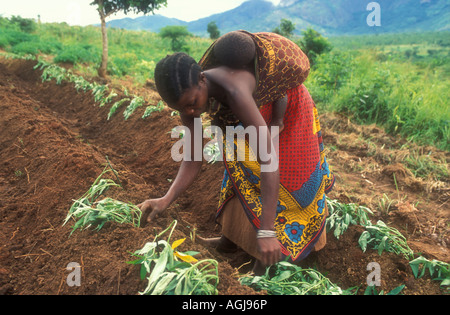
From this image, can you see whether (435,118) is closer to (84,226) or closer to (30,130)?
(84,226)

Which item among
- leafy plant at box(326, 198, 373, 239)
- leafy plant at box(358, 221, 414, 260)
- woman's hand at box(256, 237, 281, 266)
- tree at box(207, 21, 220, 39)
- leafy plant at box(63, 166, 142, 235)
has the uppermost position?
tree at box(207, 21, 220, 39)

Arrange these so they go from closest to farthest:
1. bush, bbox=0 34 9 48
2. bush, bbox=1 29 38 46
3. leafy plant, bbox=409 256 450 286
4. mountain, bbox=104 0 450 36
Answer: leafy plant, bbox=409 256 450 286 → bush, bbox=0 34 9 48 → bush, bbox=1 29 38 46 → mountain, bbox=104 0 450 36

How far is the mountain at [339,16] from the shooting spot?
99.6 m

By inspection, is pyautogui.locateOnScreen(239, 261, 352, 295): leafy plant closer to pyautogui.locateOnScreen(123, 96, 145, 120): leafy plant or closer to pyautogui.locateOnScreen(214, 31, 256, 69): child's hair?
pyautogui.locateOnScreen(214, 31, 256, 69): child's hair

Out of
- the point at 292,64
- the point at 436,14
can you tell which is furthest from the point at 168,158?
the point at 436,14

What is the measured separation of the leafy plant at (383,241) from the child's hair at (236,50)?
52.8 inches

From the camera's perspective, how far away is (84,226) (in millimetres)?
1875

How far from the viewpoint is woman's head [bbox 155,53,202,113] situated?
139cm

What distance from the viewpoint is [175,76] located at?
1.38 meters

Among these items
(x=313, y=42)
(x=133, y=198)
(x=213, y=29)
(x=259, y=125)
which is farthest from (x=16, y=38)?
(x=213, y=29)

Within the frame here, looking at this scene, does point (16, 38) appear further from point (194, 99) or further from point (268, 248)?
point (268, 248)

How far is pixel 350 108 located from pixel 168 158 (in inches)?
121

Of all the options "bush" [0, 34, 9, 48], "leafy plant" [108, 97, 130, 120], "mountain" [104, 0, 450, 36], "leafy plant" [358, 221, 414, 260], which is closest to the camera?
"leafy plant" [358, 221, 414, 260]

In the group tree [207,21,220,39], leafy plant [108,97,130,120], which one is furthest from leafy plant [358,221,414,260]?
tree [207,21,220,39]
